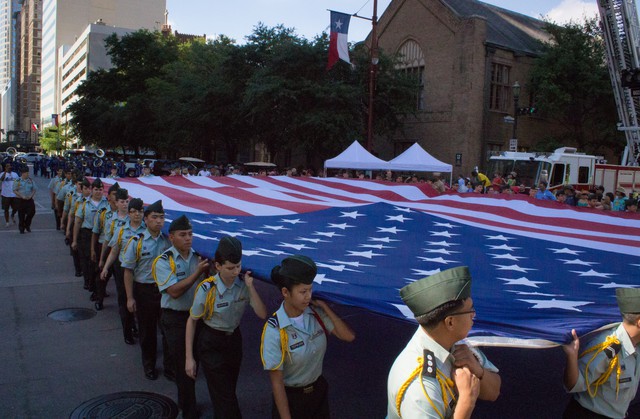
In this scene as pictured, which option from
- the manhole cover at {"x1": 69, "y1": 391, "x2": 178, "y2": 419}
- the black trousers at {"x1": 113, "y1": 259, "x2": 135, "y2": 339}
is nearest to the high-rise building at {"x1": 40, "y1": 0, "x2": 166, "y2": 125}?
the black trousers at {"x1": 113, "y1": 259, "x2": 135, "y2": 339}

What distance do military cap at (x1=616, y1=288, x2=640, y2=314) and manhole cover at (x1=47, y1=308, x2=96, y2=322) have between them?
6635 millimetres

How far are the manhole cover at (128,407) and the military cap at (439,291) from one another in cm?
334

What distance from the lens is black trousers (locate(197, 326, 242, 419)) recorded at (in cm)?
385

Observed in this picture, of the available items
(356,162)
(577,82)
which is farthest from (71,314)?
(577,82)

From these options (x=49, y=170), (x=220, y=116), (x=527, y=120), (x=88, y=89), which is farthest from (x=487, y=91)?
(x=88, y=89)

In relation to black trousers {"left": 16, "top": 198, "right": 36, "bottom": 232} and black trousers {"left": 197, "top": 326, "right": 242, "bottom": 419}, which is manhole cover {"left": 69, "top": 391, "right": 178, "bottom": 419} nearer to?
black trousers {"left": 197, "top": 326, "right": 242, "bottom": 419}

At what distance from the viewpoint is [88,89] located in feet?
169

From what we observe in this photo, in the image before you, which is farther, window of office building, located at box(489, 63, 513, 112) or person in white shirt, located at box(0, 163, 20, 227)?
window of office building, located at box(489, 63, 513, 112)

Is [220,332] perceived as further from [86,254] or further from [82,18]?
[82,18]

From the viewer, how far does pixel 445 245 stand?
589 cm

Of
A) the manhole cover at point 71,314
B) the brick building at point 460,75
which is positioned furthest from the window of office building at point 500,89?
the manhole cover at point 71,314

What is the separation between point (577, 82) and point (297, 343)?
29.0 m

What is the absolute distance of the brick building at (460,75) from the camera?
27.4 meters

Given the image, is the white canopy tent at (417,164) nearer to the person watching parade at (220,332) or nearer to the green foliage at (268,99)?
the green foliage at (268,99)
